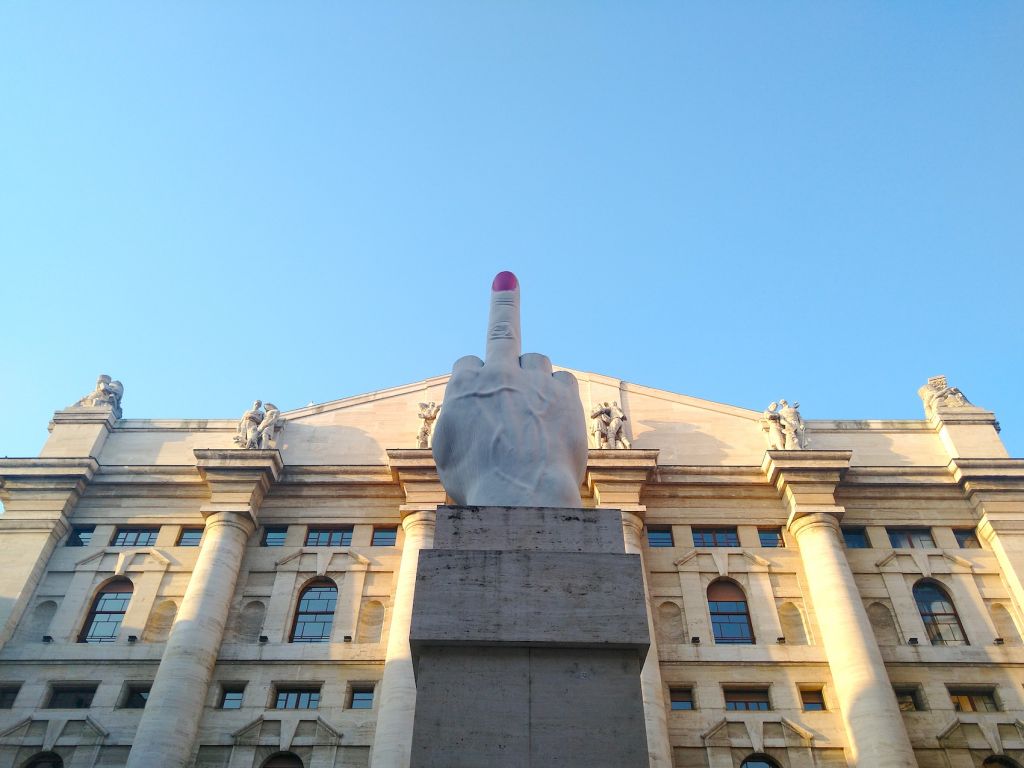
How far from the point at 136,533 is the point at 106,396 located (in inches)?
316

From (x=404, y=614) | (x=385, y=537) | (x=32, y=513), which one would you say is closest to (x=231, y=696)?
(x=404, y=614)

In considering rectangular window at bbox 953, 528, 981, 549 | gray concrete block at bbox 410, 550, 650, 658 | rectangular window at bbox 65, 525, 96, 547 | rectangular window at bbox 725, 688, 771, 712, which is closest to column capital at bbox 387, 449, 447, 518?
rectangular window at bbox 65, 525, 96, 547

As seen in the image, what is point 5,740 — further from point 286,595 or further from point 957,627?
point 957,627

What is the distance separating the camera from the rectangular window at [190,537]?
35156 millimetres

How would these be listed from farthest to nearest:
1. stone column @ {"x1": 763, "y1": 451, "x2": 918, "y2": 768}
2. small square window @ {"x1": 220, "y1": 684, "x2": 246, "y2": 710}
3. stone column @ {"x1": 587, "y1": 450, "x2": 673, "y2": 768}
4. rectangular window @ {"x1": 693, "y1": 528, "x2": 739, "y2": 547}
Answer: rectangular window @ {"x1": 693, "y1": 528, "x2": 739, "y2": 547}, stone column @ {"x1": 587, "y1": 450, "x2": 673, "y2": 768}, small square window @ {"x1": 220, "y1": 684, "x2": 246, "y2": 710}, stone column @ {"x1": 763, "y1": 451, "x2": 918, "y2": 768}

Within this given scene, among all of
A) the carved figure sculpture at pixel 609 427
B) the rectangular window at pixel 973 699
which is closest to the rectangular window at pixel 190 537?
the carved figure sculpture at pixel 609 427

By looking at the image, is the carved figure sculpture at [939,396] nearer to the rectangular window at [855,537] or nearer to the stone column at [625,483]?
the rectangular window at [855,537]

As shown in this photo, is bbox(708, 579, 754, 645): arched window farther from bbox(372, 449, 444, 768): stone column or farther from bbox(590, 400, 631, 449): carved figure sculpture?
bbox(372, 449, 444, 768): stone column

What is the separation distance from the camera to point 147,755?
27312 millimetres

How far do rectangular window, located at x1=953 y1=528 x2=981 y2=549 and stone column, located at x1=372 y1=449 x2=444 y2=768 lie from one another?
20384mm

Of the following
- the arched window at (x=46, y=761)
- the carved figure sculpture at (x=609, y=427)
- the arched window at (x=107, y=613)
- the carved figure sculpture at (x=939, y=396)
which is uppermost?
the carved figure sculpture at (x=939, y=396)

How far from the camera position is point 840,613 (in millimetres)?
30500

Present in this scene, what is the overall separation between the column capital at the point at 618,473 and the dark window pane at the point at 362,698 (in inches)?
437

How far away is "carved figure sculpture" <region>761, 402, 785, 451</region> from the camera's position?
122ft
